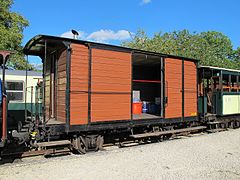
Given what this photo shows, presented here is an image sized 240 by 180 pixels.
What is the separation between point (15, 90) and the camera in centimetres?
1308

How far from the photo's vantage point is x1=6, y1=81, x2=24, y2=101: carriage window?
→ 1285cm

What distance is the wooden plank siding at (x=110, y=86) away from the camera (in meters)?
8.12

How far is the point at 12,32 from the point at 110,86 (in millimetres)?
15740

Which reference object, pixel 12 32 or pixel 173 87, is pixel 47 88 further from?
pixel 12 32

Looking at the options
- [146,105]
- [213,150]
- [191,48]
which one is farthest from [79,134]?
[191,48]

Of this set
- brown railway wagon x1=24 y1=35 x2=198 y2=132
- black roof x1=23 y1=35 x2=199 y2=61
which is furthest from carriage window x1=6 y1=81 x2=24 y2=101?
black roof x1=23 y1=35 x2=199 y2=61

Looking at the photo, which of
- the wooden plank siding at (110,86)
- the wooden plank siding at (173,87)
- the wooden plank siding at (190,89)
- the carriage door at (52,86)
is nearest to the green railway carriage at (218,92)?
the wooden plank siding at (190,89)

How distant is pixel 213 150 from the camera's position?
8641 mm

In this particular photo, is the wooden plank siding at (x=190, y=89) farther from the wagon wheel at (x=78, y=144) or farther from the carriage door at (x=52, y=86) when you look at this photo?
the carriage door at (x=52, y=86)

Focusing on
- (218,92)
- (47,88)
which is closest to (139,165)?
(47,88)

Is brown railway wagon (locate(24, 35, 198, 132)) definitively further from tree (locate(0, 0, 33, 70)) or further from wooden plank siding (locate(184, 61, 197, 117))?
tree (locate(0, 0, 33, 70))

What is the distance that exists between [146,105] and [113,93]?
4752 millimetres

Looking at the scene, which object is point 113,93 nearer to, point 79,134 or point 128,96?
point 128,96

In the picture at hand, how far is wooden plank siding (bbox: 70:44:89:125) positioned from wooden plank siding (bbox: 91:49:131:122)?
0.27 meters
